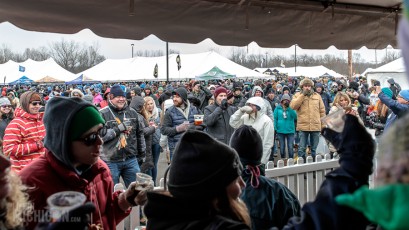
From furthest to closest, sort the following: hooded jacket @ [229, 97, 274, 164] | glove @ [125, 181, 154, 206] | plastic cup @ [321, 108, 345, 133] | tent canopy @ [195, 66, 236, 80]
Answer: tent canopy @ [195, 66, 236, 80] → hooded jacket @ [229, 97, 274, 164] → glove @ [125, 181, 154, 206] → plastic cup @ [321, 108, 345, 133]

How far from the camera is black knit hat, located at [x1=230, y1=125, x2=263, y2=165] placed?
2.71 meters

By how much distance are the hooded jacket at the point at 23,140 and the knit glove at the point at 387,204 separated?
4.48 metres

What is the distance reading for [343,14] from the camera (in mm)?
4277

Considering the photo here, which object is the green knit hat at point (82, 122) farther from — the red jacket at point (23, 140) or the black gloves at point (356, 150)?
the red jacket at point (23, 140)

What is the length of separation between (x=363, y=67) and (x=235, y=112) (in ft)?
287

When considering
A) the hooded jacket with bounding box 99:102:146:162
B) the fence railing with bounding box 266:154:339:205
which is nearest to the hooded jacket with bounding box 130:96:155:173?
the hooded jacket with bounding box 99:102:146:162

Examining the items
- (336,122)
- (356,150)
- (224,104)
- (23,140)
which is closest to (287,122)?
(224,104)

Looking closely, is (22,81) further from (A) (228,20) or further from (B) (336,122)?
(B) (336,122)

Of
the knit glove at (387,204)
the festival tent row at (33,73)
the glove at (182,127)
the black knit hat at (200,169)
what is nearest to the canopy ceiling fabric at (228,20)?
the black knit hat at (200,169)

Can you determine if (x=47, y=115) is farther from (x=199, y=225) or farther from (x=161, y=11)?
(x=161, y=11)

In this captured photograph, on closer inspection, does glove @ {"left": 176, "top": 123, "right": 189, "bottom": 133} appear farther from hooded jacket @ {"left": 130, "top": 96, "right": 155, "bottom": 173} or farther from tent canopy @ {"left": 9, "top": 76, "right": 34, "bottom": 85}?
tent canopy @ {"left": 9, "top": 76, "right": 34, "bottom": 85}

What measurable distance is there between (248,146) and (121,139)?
3044mm

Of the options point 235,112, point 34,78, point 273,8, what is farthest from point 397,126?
point 34,78

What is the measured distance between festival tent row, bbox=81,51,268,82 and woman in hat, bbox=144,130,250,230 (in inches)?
990
